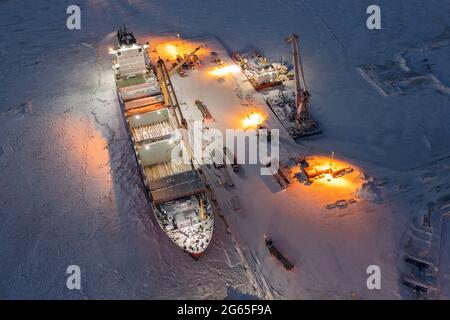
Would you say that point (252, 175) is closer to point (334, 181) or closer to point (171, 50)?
point (334, 181)

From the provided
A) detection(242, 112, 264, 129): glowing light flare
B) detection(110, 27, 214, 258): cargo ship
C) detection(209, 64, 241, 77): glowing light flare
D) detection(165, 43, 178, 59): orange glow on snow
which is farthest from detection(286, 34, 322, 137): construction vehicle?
detection(165, 43, 178, 59): orange glow on snow

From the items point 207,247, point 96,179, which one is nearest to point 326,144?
point 207,247

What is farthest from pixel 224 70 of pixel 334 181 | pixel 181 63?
pixel 334 181

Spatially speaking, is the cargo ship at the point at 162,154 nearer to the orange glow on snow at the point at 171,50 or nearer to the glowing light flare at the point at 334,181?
the orange glow on snow at the point at 171,50

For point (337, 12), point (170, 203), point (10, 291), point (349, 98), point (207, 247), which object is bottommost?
point (10, 291)

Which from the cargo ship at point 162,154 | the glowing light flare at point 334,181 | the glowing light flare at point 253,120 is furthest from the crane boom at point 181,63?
the glowing light flare at point 334,181
